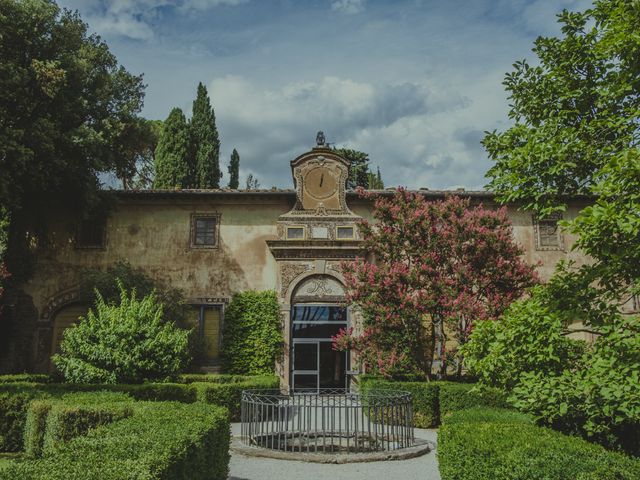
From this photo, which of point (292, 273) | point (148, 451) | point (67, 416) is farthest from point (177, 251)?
point (148, 451)

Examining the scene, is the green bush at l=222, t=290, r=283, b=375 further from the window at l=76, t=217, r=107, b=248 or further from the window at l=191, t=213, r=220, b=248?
the window at l=76, t=217, r=107, b=248

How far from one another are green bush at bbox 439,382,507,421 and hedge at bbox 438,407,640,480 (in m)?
6.56

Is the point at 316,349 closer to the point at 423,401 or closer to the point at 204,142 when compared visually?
the point at 423,401

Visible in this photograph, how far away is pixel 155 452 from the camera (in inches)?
201

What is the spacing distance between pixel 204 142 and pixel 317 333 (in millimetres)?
16061

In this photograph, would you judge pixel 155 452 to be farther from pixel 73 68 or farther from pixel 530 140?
pixel 73 68

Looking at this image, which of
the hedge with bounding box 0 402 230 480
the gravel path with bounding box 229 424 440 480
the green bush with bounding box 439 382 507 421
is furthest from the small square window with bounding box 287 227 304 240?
the hedge with bounding box 0 402 230 480

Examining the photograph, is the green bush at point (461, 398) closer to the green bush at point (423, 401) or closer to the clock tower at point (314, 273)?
the green bush at point (423, 401)

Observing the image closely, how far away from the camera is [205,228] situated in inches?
837

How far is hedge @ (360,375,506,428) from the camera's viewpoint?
13617 millimetres

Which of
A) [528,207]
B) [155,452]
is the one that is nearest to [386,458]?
[528,207]

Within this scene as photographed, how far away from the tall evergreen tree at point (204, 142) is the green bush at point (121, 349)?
1672 cm

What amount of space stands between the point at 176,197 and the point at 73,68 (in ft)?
18.8

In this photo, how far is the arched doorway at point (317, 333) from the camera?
19.8 m
